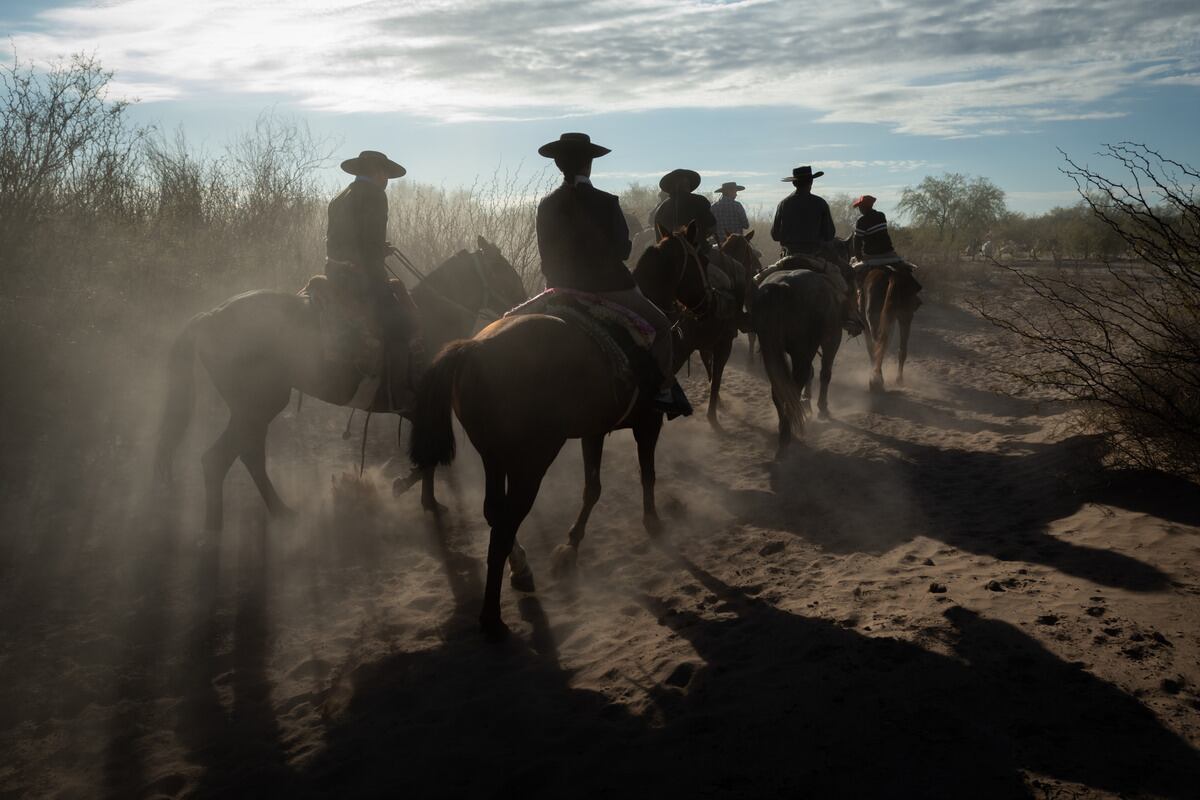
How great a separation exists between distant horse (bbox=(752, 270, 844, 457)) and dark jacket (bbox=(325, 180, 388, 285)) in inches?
158

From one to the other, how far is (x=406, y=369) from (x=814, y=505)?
3580 mm

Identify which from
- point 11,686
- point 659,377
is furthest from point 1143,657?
point 11,686

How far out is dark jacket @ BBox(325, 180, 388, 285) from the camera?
6.12 meters

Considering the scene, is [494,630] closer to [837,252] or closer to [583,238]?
[583,238]

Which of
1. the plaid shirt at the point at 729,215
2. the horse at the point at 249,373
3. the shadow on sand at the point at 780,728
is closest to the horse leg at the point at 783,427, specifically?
the horse at the point at 249,373

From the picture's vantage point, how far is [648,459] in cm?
627

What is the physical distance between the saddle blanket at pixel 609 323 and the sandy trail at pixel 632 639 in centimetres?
150

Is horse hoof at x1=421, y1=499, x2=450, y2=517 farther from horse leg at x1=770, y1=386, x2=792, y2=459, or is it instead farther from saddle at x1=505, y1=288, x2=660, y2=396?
horse leg at x1=770, y1=386, x2=792, y2=459

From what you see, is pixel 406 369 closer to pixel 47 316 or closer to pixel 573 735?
pixel 573 735

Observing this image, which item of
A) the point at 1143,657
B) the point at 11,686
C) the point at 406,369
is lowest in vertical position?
the point at 11,686

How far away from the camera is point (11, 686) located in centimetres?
415

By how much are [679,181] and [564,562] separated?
494 centimetres

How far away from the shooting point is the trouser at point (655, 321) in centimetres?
527

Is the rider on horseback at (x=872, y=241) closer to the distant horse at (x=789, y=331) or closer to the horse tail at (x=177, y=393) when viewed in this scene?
the distant horse at (x=789, y=331)
